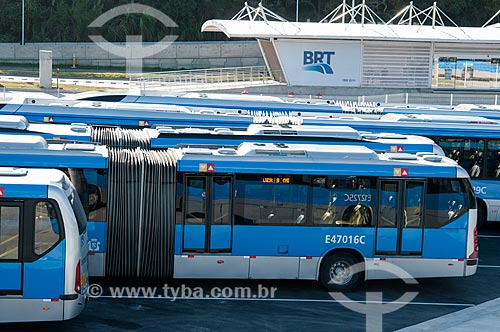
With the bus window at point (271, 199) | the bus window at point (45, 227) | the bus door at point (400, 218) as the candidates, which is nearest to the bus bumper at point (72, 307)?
the bus window at point (45, 227)

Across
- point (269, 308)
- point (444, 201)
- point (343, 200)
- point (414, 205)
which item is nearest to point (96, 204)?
point (269, 308)

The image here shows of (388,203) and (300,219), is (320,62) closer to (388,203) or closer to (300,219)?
(388,203)

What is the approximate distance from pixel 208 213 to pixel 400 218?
12.5ft

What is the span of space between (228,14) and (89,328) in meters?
68.3

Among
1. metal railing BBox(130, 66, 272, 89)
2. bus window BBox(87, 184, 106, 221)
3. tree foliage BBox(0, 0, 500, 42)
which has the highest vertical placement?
tree foliage BBox(0, 0, 500, 42)

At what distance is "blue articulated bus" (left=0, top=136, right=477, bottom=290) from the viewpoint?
1620 cm

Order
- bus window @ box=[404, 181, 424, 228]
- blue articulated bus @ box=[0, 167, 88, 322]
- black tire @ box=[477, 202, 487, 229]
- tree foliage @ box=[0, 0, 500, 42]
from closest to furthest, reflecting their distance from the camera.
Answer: blue articulated bus @ box=[0, 167, 88, 322] < bus window @ box=[404, 181, 424, 228] < black tire @ box=[477, 202, 487, 229] < tree foliage @ box=[0, 0, 500, 42]

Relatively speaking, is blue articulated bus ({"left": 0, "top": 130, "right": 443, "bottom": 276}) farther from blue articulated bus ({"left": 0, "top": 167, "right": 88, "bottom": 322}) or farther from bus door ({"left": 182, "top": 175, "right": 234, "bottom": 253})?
blue articulated bus ({"left": 0, "top": 167, "right": 88, "bottom": 322})

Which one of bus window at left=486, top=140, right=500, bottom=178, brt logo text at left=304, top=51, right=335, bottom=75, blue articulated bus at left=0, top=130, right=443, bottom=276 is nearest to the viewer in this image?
blue articulated bus at left=0, top=130, right=443, bottom=276

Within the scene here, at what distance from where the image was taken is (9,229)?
13297mm

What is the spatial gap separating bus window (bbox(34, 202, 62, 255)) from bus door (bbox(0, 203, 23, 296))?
0.28 m

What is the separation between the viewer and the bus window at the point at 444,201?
17.4m

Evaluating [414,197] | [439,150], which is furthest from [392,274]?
[439,150]

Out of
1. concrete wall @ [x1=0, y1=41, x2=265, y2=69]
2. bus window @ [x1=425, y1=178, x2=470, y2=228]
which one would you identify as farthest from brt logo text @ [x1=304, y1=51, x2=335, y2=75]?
bus window @ [x1=425, y1=178, x2=470, y2=228]
